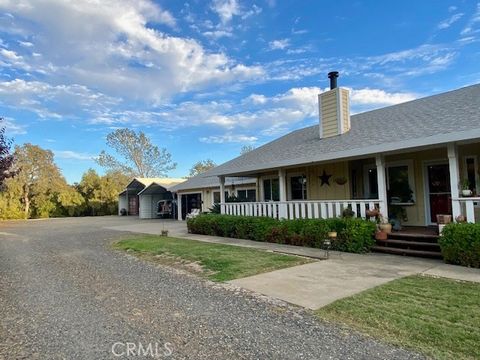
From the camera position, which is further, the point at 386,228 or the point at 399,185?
the point at 399,185

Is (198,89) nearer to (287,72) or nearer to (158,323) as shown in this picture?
(287,72)

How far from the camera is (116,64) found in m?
18.1

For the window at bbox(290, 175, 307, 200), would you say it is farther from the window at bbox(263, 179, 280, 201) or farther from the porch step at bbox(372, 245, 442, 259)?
the porch step at bbox(372, 245, 442, 259)

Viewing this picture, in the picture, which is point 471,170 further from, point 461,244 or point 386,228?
point 461,244

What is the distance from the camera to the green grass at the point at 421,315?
11.8 ft

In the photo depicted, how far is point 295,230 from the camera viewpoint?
11.1 metres

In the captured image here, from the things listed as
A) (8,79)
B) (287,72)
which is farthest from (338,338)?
(8,79)

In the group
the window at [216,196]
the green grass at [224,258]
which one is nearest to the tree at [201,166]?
the window at [216,196]

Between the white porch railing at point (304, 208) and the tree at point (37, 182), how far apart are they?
31968mm

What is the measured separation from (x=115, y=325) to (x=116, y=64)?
1669 cm

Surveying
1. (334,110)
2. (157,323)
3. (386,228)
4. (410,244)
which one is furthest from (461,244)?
(334,110)

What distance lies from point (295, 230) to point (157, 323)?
7324 mm

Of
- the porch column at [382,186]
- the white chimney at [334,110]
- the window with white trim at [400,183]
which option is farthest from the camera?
the white chimney at [334,110]

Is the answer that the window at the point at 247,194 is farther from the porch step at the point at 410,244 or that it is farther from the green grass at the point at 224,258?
the porch step at the point at 410,244
